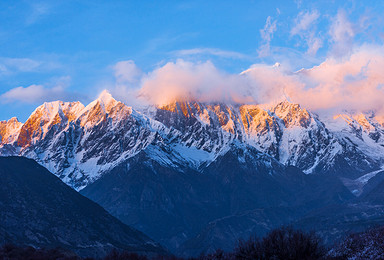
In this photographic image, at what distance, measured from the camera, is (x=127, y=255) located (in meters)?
158

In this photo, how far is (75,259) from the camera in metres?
152

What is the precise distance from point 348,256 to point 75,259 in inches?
2352

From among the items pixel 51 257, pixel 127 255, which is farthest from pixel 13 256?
pixel 127 255

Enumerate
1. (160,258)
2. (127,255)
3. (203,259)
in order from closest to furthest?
(203,259) < (127,255) < (160,258)

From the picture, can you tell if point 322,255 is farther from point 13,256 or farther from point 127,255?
point 13,256

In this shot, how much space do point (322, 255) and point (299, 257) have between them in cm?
447

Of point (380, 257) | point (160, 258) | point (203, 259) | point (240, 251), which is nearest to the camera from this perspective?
point (380, 257)

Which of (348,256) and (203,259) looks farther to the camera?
(203,259)

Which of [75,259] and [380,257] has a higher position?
[75,259]

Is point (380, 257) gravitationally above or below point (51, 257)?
below

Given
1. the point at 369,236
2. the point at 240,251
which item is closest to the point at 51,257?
the point at 240,251

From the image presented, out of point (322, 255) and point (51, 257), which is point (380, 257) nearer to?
point (322, 255)

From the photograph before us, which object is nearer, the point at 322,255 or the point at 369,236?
the point at 322,255

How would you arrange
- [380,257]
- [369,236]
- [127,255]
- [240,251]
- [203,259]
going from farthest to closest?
[127,255]
[203,259]
[369,236]
[240,251]
[380,257]
